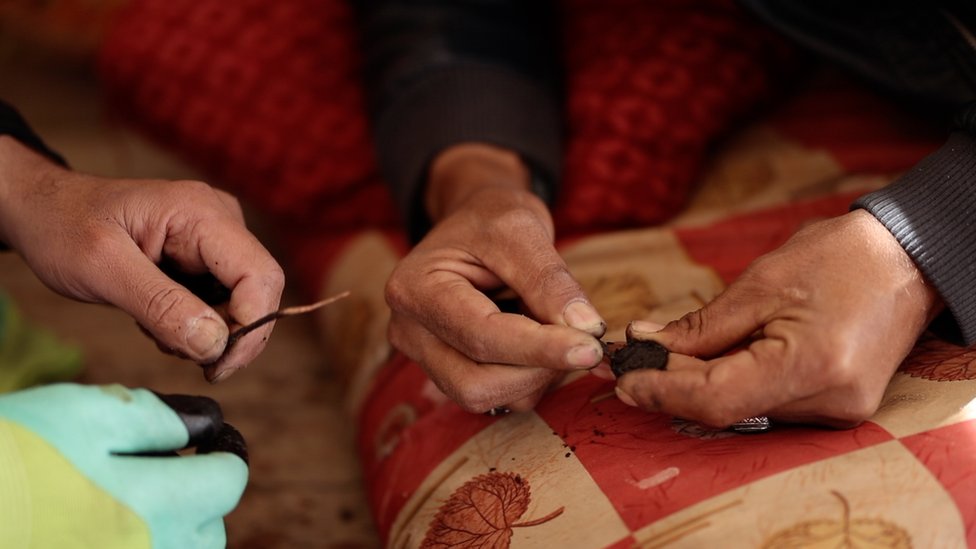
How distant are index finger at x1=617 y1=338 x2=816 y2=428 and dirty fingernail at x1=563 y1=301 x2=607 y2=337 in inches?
1.5

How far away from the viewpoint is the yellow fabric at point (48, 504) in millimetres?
530

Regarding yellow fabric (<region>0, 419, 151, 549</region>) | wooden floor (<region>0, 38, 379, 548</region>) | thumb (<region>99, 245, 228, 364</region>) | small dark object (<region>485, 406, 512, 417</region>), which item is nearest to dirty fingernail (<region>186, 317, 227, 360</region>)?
thumb (<region>99, 245, 228, 364</region>)

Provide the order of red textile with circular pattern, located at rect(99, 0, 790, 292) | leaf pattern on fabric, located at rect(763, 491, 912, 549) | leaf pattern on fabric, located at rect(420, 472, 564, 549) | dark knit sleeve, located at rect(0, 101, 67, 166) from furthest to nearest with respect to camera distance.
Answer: red textile with circular pattern, located at rect(99, 0, 790, 292), dark knit sleeve, located at rect(0, 101, 67, 166), leaf pattern on fabric, located at rect(420, 472, 564, 549), leaf pattern on fabric, located at rect(763, 491, 912, 549)

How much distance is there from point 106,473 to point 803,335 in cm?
44

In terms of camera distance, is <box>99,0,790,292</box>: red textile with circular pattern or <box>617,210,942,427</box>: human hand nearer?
<box>617,210,942,427</box>: human hand

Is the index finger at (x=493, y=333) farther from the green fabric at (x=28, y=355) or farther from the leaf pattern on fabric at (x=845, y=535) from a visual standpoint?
the green fabric at (x=28, y=355)

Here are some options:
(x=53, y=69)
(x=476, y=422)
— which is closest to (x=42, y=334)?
(x=476, y=422)

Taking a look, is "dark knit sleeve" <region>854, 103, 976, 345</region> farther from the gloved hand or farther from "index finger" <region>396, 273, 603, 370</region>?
the gloved hand

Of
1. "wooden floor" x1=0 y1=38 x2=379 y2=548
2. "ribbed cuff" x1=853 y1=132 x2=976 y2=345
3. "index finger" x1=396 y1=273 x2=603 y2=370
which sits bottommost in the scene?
"wooden floor" x1=0 y1=38 x2=379 y2=548

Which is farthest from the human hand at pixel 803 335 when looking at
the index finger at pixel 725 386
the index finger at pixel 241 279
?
the index finger at pixel 241 279

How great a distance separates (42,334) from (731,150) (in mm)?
772

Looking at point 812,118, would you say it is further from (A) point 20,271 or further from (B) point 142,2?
(A) point 20,271

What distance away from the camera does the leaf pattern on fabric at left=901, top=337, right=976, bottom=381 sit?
62cm

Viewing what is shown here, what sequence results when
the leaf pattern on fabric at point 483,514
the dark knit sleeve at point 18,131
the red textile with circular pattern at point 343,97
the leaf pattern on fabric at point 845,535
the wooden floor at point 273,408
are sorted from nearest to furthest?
the leaf pattern on fabric at point 845,535 → the leaf pattern on fabric at point 483,514 → the dark knit sleeve at point 18,131 → the wooden floor at point 273,408 → the red textile with circular pattern at point 343,97
